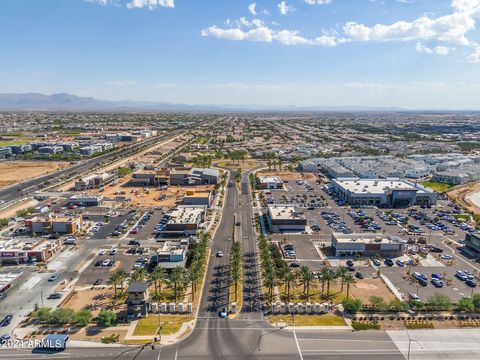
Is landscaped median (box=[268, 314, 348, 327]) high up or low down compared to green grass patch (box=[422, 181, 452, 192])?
down

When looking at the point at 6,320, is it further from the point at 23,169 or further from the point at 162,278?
the point at 23,169

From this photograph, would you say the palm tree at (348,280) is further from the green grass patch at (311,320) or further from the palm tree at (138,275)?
the palm tree at (138,275)

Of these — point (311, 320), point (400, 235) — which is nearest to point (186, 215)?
point (311, 320)

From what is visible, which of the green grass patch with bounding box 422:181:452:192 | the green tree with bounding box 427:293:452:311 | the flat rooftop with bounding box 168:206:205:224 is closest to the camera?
the green tree with bounding box 427:293:452:311

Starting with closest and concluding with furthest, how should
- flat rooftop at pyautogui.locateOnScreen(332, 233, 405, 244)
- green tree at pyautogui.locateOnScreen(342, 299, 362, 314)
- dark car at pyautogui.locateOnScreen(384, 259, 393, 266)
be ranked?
green tree at pyautogui.locateOnScreen(342, 299, 362, 314), dark car at pyautogui.locateOnScreen(384, 259, 393, 266), flat rooftop at pyautogui.locateOnScreen(332, 233, 405, 244)

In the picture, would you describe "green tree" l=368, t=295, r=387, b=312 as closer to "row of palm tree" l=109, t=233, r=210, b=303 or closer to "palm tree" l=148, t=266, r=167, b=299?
"row of palm tree" l=109, t=233, r=210, b=303

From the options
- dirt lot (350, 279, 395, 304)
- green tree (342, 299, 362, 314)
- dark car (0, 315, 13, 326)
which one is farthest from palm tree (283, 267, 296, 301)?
dark car (0, 315, 13, 326)

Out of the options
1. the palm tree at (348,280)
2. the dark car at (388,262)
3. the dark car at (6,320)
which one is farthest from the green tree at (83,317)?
the dark car at (388,262)

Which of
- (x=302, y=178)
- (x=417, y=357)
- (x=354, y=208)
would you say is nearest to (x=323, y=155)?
(x=302, y=178)
